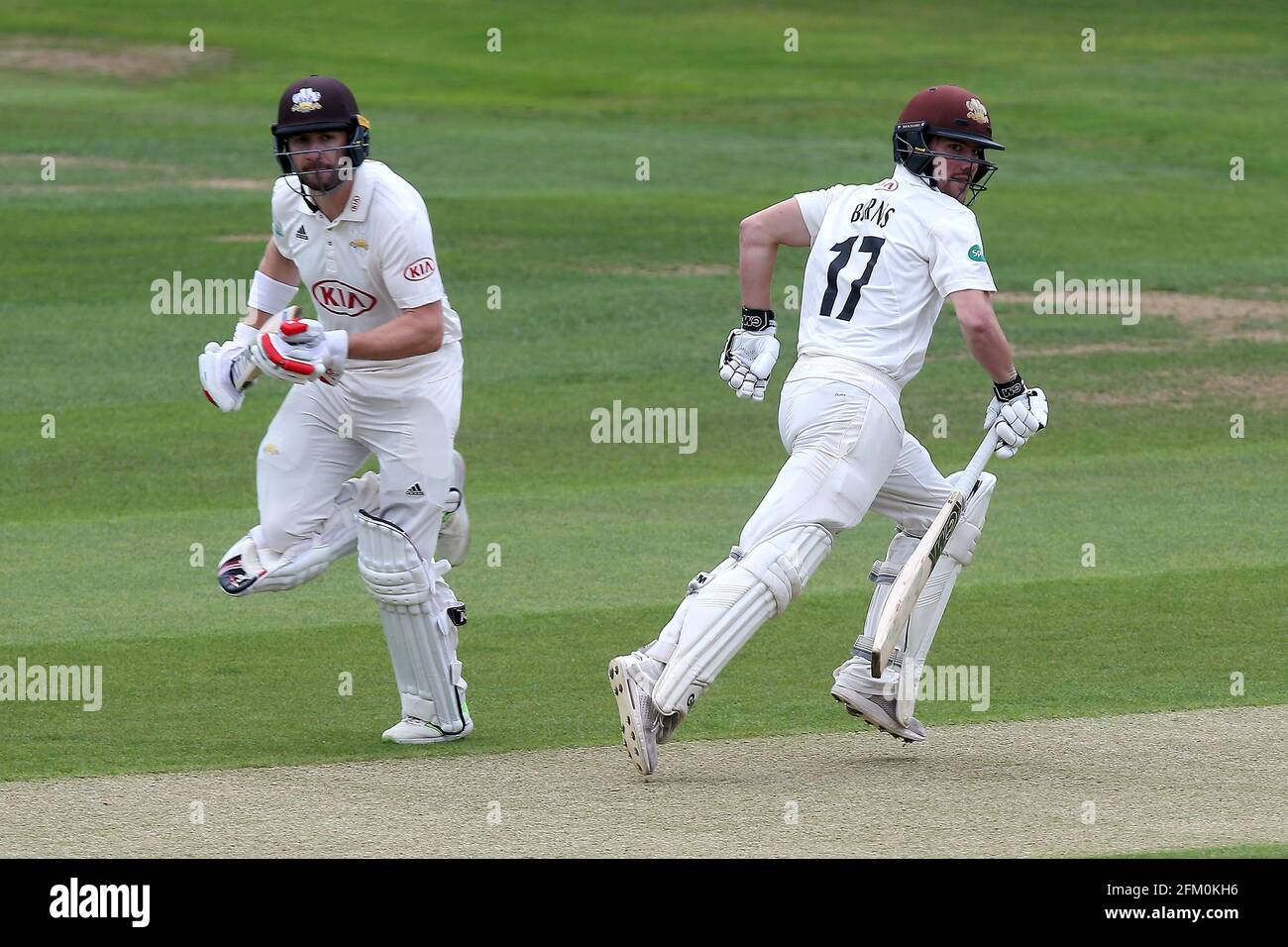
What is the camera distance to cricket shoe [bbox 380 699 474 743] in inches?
275

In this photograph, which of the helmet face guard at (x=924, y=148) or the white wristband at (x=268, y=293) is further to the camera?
the white wristband at (x=268, y=293)

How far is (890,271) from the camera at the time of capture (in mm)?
6730

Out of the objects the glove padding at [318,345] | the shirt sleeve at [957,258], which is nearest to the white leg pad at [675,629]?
the shirt sleeve at [957,258]

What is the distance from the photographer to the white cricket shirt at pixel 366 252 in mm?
6836

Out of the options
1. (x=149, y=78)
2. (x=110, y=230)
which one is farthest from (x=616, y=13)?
(x=110, y=230)

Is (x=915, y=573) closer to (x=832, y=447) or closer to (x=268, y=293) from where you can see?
(x=832, y=447)

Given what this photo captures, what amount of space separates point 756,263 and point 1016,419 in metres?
1.07

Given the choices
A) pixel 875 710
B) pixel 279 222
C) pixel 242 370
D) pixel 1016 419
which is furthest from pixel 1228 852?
pixel 279 222

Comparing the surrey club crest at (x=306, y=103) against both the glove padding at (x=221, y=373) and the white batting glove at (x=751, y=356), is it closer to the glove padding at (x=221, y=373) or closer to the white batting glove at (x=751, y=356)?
the glove padding at (x=221, y=373)

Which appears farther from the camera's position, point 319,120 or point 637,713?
point 319,120

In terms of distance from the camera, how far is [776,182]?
22766 mm

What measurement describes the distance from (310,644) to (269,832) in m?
2.75

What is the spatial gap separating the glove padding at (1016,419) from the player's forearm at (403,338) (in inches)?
70.8

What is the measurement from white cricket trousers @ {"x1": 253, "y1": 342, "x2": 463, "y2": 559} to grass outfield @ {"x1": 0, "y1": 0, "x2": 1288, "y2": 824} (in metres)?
0.73
